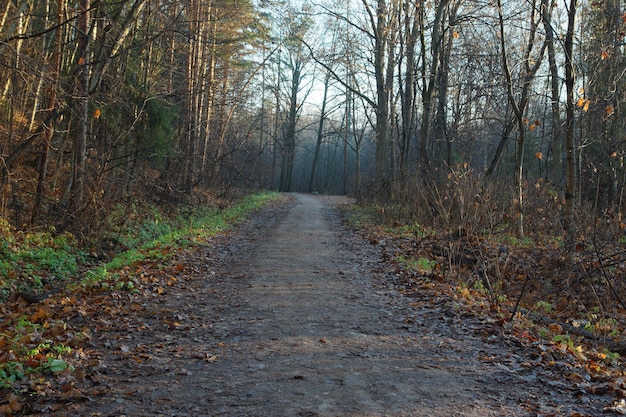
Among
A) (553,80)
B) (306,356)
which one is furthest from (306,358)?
(553,80)

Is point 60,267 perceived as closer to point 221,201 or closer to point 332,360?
point 332,360

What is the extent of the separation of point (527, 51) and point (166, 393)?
12188 mm

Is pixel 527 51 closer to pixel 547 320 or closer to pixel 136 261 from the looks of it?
pixel 547 320

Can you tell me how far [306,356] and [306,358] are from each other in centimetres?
6

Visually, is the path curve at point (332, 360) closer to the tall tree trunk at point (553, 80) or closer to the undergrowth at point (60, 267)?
the undergrowth at point (60, 267)

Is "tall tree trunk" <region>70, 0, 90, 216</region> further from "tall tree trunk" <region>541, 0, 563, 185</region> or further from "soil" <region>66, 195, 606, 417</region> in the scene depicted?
"tall tree trunk" <region>541, 0, 563, 185</region>

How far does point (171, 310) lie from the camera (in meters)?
7.20

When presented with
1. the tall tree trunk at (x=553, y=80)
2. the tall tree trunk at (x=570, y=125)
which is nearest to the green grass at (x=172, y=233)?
the tall tree trunk at (x=570, y=125)

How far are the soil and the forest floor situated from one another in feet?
0.06

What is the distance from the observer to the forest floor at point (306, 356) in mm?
4316

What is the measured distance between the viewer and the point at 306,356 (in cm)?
542

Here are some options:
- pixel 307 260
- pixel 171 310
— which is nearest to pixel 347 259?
pixel 307 260

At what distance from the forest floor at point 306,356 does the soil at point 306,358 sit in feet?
0.06

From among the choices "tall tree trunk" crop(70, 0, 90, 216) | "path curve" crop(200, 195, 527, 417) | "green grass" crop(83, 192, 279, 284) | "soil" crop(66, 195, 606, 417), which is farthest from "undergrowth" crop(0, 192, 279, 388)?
"path curve" crop(200, 195, 527, 417)
